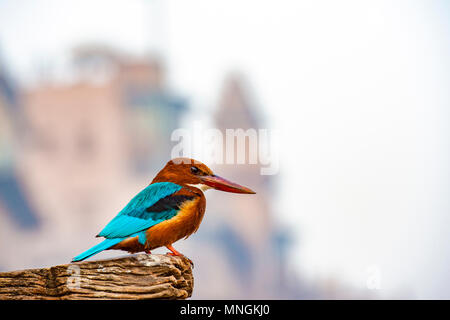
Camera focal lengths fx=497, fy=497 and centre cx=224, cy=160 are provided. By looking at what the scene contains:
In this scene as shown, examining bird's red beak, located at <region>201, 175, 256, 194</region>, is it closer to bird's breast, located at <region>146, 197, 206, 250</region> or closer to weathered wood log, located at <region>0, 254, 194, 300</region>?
bird's breast, located at <region>146, 197, 206, 250</region>

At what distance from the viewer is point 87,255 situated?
2938 mm

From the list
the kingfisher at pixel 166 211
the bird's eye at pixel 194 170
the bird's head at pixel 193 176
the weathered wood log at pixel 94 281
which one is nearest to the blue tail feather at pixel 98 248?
the kingfisher at pixel 166 211

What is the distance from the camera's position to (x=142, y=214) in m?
3.25

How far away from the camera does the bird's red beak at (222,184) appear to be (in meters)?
3.43

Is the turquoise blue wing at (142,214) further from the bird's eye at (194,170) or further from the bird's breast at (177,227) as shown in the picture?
the bird's eye at (194,170)

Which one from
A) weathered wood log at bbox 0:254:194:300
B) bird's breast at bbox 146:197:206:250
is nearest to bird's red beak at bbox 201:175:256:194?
bird's breast at bbox 146:197:206:250

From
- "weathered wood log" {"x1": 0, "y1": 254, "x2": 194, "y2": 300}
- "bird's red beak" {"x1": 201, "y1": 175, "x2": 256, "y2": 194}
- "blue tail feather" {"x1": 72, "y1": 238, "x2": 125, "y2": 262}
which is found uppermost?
"bird's red beak" {"x1": 201, "y1": 175, "x2": 256, "y2": 194}

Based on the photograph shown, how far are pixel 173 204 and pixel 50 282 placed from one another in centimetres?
90

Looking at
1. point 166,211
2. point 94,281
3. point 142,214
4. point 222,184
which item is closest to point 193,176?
point 222,184

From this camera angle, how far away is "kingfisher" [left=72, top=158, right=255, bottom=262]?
316 centimetres

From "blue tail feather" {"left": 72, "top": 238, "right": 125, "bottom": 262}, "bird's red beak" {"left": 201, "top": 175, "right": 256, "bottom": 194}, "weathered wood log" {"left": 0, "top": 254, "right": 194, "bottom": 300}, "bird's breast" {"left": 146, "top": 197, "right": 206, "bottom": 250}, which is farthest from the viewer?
"bird's red beak" {"left": 201, "top": 175, "right": 256, "bottom": 194}

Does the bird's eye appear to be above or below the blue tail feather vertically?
above
